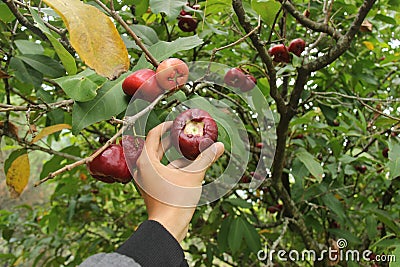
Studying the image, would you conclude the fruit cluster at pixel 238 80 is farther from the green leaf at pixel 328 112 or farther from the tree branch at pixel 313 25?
the green leaf at pixel 328 112

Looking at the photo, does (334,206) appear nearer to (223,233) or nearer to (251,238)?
(251,238)

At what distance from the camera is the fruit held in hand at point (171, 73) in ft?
2.54

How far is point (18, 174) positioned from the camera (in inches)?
51.0

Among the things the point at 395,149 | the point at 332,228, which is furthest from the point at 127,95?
the point at 332,228

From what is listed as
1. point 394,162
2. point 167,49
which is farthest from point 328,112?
point 167,49

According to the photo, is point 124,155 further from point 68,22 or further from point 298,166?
point 298,166

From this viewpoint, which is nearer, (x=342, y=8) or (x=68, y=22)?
(x=68, y=22)

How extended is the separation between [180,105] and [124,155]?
160mm

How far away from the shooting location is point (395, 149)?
1442 millimetres

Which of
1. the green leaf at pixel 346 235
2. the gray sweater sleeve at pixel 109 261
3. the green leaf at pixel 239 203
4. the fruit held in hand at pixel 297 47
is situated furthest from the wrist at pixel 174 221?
the green leaf at pixel 346 235

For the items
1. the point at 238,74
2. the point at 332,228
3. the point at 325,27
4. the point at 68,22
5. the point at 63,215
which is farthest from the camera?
the point at 63,215

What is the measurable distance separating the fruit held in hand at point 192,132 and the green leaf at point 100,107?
0.11 meters

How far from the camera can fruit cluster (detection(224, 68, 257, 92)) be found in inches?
39.1

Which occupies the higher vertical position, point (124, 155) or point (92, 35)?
point (92, 35)
